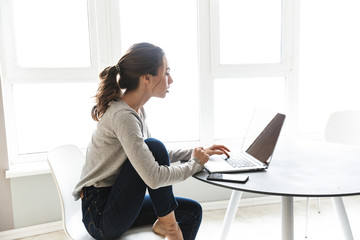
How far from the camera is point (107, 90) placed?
137 cm

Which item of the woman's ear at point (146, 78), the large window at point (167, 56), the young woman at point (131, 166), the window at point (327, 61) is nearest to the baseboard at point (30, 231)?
the large window at point (167, 56)

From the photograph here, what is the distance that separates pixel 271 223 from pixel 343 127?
2.82 feet

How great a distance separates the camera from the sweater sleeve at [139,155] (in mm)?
1182

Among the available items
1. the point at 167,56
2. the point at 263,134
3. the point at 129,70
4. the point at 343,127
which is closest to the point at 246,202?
the point at 343,127

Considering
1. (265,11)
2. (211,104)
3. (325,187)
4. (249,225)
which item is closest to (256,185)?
(325,187)

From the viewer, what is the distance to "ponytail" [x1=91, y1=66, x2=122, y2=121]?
1360 millimetres

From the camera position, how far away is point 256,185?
3.82ft

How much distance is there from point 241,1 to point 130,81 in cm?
169

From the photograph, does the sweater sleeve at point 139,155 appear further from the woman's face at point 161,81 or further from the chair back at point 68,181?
the chair back at point 68,181

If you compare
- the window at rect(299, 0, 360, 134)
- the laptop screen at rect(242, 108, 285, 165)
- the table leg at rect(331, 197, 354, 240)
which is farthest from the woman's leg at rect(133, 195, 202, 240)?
the window at rect(299, 0, 360, 134)

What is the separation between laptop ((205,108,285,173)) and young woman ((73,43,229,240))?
69 mm

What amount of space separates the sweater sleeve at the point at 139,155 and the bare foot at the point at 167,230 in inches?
6.1

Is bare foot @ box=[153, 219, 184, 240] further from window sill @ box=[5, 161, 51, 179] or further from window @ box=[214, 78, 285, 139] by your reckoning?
window @ box=[214, 78, 285, 139]

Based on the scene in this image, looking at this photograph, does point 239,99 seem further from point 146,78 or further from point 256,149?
point 146,78
